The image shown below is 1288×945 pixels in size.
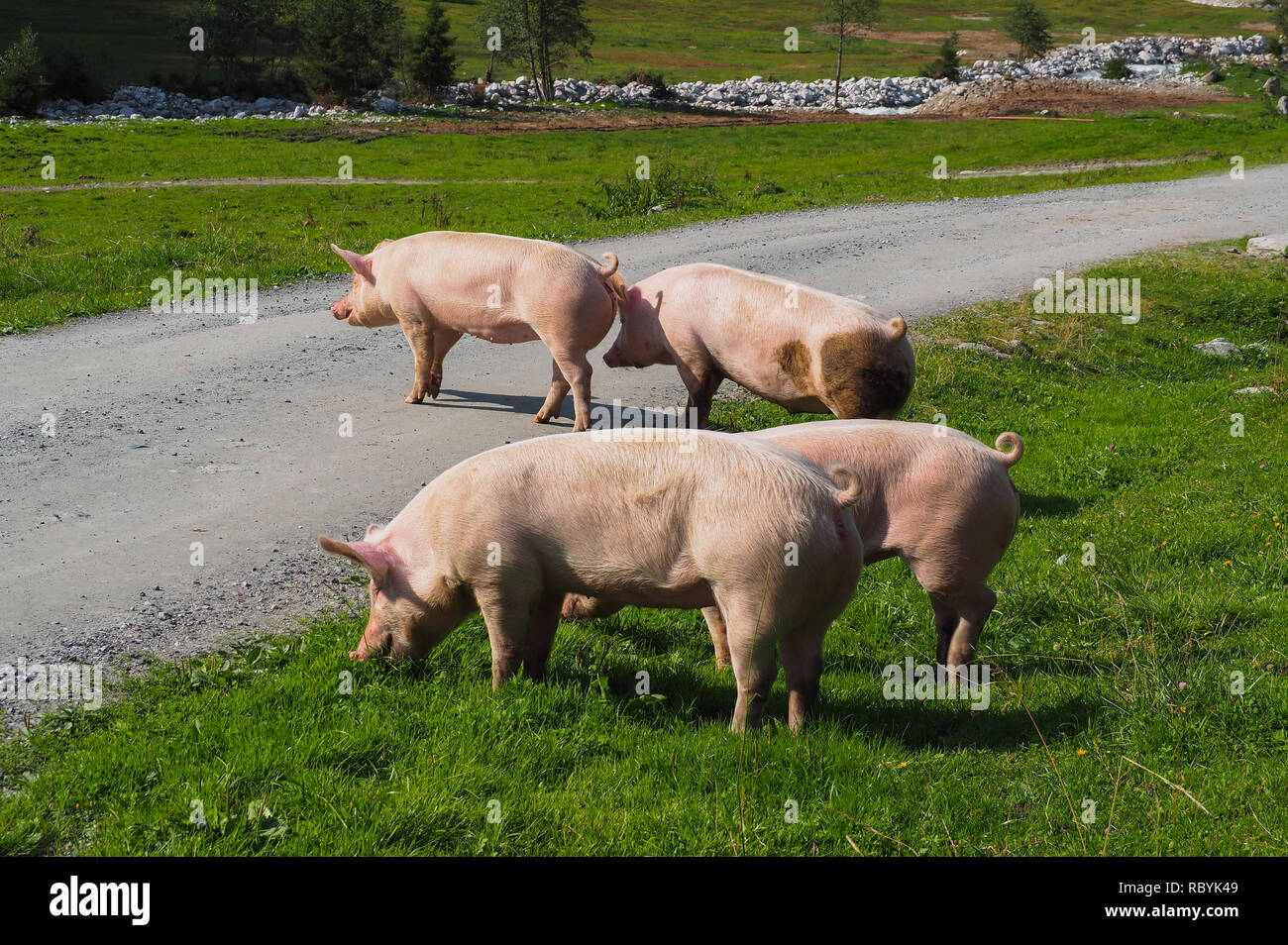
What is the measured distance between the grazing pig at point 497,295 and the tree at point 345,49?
160ft

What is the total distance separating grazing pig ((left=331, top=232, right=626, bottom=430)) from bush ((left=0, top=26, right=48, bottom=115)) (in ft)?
155

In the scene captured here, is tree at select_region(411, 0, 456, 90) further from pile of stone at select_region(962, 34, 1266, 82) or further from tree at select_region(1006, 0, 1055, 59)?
tree at select_region(1006, 0, 1055, 59)

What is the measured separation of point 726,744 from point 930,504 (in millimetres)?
1688

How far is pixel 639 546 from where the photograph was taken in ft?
16.9

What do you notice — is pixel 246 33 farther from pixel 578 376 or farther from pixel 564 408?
pixel 578 376

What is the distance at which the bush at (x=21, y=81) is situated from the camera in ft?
162

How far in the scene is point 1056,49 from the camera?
8619 centimetres

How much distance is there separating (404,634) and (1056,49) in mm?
91887

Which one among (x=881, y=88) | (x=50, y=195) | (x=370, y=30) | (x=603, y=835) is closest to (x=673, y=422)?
(x=603, y=835)

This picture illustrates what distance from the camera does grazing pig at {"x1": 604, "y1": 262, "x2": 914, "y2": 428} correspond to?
321 inches

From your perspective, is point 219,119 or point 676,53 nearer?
point 219,119
